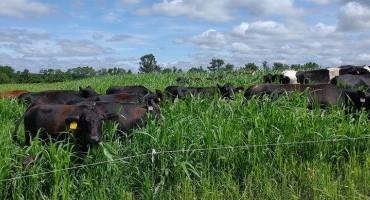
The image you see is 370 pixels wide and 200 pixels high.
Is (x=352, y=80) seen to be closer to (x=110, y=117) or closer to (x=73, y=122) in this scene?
(x=110, y=117)

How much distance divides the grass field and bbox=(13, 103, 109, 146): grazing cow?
0.30 m

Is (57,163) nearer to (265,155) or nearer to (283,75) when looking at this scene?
(265,155)

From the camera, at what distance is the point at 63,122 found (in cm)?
955

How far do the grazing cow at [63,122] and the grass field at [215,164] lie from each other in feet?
0.99

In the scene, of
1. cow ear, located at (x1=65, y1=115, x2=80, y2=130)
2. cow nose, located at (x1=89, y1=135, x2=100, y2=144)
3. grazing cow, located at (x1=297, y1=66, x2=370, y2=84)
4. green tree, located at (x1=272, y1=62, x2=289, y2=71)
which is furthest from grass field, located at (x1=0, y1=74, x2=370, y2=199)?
green tree, located at (x1=272, y1=62, x2=289, y2=71)

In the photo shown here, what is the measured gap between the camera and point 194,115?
972 cm

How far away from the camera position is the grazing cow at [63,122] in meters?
8.18

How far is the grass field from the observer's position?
6719 millimetres

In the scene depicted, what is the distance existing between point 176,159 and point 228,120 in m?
1.54

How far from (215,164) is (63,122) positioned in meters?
3.34

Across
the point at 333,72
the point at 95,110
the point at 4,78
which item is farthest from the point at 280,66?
the point at 4,78

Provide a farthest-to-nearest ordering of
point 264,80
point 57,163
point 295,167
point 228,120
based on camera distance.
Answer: point 264,80, point 228,120, point 295,167, point 57,163

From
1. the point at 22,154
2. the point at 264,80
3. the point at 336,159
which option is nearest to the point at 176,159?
the point at 22,154

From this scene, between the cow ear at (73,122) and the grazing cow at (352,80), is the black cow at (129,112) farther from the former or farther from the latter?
the grazing cow at (352,80)
